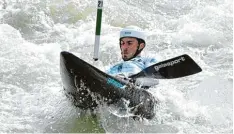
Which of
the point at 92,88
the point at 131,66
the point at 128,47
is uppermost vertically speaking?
the point at 128,47

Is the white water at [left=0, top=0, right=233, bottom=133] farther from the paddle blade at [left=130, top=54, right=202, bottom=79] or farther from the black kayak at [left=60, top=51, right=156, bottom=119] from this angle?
the paddle blade at [left=130, top=54, right=202, bottom=79]

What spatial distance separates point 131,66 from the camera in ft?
20.4

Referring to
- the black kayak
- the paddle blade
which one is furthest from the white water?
the paddle blade

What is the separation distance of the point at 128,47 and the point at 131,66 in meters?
0.32

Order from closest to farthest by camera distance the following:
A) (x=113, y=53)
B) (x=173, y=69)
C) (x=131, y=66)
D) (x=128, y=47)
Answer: (x=173, y=69), (x=131, y=66), (x=128, y=47), (x=113, y=53)

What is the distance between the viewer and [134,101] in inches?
228

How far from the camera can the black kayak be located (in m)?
5.34

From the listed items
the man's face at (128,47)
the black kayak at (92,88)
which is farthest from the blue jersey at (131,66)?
the black kayak at (92,88)

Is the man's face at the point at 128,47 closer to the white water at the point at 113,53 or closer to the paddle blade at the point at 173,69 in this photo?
the paddle blade at the point at 173,69

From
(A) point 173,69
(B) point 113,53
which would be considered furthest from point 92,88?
(B) point 113,53

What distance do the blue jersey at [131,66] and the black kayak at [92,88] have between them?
398 mm

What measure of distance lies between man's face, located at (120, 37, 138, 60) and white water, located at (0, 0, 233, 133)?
61 cm

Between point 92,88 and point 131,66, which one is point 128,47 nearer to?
point 131,66

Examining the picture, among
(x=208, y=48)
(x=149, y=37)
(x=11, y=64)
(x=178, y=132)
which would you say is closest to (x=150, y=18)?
(x=149, y=37)
